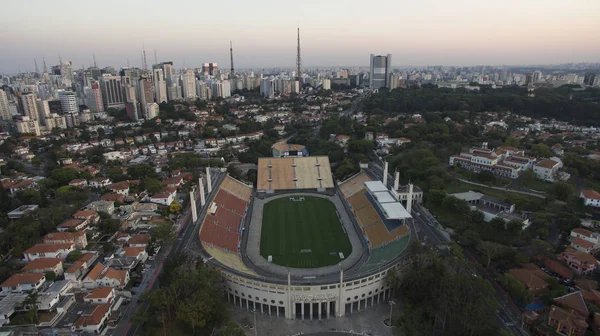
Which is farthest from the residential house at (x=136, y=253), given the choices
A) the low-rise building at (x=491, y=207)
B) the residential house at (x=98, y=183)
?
the low-rise building at (x=491, y=207)

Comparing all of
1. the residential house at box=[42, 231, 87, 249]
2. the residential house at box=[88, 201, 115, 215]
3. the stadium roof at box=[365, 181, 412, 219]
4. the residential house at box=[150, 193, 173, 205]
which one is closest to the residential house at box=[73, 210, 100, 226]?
the residential house at box=[88, 201, 115, 215]

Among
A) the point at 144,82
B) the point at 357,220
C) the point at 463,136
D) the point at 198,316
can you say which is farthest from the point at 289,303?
the point at 144,82

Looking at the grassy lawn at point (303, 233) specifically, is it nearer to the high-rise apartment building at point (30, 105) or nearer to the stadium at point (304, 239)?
the stadium at point (304, 239)

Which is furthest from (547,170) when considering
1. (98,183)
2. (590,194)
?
(98,183)

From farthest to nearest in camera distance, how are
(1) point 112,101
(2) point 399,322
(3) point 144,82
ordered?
(1) point 112,101 < (3) point 144,82 < (2) point 399,322

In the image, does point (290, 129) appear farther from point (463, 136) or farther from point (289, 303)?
point (289, 303)

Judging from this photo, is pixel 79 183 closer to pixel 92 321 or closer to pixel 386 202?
pixel 92 321
